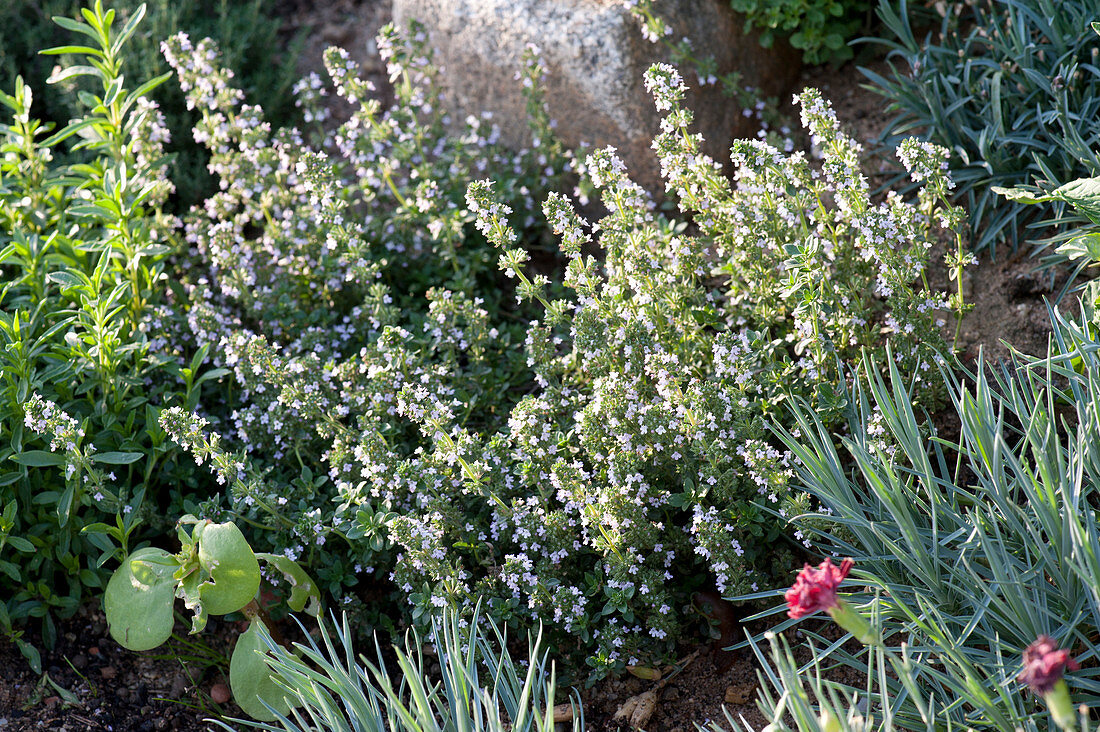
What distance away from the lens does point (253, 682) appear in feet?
8.52

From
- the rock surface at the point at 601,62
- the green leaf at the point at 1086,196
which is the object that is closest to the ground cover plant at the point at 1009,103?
the green leaf at the point at 1086,196

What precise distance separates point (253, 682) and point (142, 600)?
37 cm

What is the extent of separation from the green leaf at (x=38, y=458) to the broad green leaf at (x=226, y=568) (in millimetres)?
504

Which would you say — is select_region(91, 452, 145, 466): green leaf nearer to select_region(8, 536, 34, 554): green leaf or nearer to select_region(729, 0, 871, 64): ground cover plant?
select_region(8, 536, 34, 554): green leaf

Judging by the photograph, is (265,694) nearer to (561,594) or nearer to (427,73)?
(561,594)

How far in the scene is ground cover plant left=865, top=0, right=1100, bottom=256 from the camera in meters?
3.18

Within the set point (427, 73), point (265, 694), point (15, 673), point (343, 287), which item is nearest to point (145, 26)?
point (427, 73)

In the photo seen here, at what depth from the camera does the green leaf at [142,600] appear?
2557mm

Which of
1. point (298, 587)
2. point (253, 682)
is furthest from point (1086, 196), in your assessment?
point (253, 682)

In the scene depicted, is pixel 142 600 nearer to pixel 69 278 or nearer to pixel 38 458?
pixel 38 458

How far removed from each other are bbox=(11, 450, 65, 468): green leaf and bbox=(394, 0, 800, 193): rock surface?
92.2 inches

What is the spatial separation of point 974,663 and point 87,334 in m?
2.56

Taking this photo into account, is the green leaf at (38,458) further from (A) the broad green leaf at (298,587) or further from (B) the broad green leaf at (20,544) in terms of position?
(A) the broad green leaf at (298,587)

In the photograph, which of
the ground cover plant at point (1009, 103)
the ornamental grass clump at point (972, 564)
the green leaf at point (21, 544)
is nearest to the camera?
the ornamental grass clump at point (972, 564)
